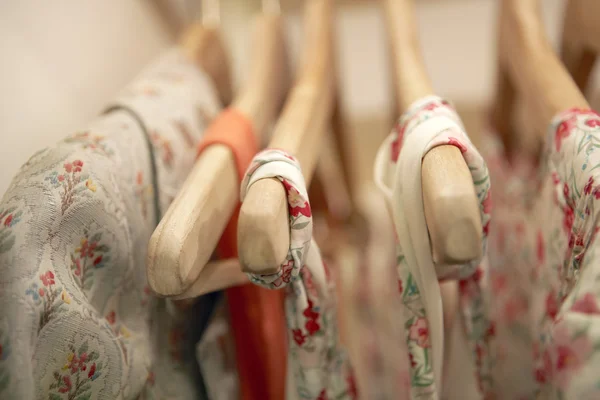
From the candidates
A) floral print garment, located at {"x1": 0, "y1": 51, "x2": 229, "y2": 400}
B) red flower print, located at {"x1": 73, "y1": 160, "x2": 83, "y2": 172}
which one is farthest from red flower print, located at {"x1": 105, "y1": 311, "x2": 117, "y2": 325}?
red flower print, located at {"x1": 73, "y1": 160, "x2": 83, "y2": 172}

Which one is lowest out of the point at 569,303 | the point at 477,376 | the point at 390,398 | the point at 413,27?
the point at 390,398

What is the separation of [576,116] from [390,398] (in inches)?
15.7

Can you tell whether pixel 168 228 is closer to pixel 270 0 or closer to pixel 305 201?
pixel 305 201

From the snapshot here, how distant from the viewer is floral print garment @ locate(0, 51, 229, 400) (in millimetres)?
292

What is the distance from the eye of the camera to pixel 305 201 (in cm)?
31

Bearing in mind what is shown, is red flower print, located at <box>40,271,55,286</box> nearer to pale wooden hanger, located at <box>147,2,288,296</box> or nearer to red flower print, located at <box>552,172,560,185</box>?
pale wooden hanger, located at <box>147,2,288,296</box>

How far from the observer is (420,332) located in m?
0.35

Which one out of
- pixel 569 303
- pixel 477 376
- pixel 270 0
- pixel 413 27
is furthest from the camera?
pixel 270 0

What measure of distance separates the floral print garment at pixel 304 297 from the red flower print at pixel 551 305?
18 centimetres

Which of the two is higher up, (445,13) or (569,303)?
(445,13)

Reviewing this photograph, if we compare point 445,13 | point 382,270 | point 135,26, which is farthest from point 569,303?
point 445,13

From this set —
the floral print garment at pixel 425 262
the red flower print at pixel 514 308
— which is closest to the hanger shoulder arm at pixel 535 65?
the floral print garment at pixel 425 262

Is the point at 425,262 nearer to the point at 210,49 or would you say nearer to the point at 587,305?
the point at 587,305

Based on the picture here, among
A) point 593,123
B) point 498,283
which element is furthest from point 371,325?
point 593,123
